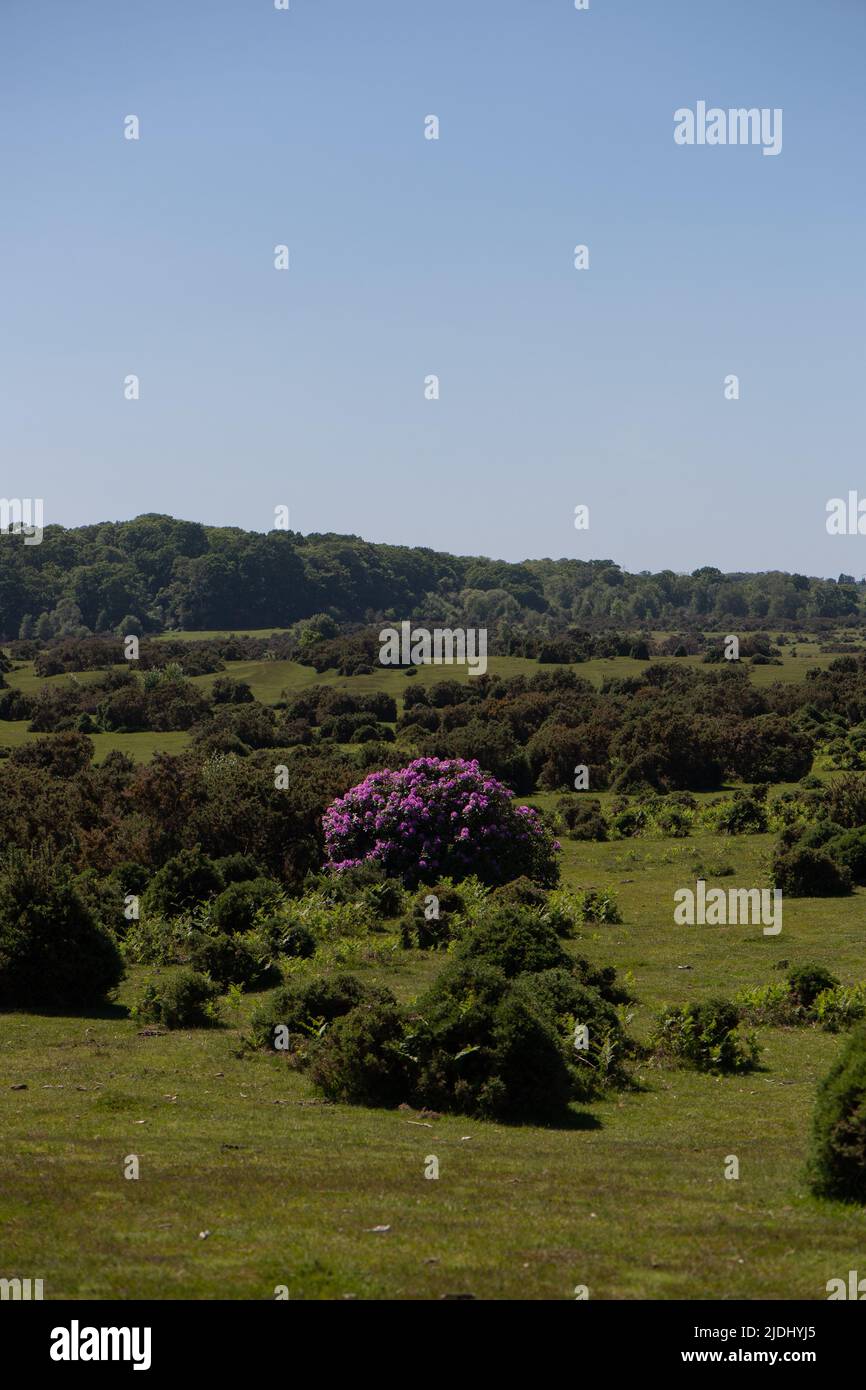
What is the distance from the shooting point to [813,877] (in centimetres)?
3603

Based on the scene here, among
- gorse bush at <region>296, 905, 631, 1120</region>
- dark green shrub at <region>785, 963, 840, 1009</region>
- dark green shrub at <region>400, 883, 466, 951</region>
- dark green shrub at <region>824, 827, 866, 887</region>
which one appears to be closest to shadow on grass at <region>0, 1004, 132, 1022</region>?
gorse bush at <region>296, 905, 631, 1120</region>

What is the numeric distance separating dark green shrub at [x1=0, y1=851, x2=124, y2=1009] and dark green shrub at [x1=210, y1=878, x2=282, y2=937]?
6.24 metres

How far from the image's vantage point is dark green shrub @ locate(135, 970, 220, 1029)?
21875 mm

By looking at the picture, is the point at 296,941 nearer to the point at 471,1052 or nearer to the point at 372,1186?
the point at 471,1052

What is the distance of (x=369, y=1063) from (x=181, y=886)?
52.8 feet

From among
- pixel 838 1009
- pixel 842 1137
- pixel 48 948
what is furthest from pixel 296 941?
pixel 842 1137

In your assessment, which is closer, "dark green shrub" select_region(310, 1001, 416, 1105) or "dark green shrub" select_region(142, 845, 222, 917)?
"dark green shrub" select_region(310, 1001, 416, 1105)

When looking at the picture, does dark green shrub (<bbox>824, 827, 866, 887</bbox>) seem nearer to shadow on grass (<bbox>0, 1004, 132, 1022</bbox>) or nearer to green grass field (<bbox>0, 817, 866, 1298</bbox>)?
green grass field (<bbox>0, 817, 866, 1298</bbox>)

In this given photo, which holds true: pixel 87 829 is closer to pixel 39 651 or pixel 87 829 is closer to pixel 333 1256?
pixel 333 1256

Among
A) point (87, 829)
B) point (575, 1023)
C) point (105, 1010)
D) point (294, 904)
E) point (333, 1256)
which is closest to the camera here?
point (333, 1256)

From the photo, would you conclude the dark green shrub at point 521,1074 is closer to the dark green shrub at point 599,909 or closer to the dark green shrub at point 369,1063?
the dark green shrub at point 369,1063

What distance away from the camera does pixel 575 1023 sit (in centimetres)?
1906

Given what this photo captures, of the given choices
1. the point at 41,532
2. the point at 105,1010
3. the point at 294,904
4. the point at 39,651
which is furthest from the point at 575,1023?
the point at 41,532
